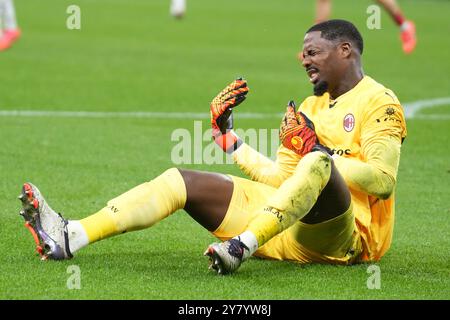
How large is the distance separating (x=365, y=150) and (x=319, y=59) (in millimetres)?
653

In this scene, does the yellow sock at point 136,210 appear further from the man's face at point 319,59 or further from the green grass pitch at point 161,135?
the man's face at point 319,59

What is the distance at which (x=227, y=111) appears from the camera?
255 inches

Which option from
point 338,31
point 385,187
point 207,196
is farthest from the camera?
point 338,31

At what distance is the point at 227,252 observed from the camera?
228 inches

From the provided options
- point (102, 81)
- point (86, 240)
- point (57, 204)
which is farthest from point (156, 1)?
point (86, 240)

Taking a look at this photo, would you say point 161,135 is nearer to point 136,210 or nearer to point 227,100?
point 227,100

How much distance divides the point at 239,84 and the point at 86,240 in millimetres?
1249

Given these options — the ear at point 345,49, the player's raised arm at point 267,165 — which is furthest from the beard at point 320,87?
the player's raised arm at point 267,165

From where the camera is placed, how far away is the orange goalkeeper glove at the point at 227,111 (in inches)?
251

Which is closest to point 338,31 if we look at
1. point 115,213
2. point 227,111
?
point 227,111

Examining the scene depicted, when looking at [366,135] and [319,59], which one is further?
[319,59]

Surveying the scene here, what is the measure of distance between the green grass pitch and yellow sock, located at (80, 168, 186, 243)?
10.0 inches

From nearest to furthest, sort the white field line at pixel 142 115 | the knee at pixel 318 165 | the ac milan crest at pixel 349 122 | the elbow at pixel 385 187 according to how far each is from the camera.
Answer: the knee at pixel 318 165 → the elbow at pixel 385 187 → the ac milan crest at pixel 349 122 → the white field line at pixel 142 115

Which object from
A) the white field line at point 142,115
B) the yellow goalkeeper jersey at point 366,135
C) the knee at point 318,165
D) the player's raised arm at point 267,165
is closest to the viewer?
the knee at point 318,165
